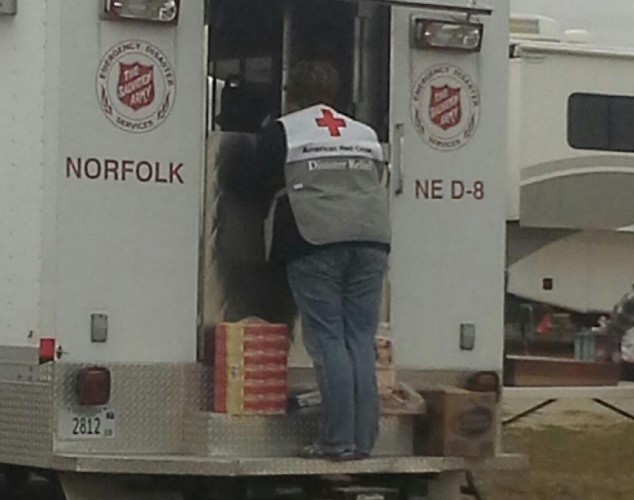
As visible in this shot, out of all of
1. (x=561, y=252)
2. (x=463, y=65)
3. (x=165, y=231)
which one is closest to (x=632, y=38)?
(x=561, y=252)

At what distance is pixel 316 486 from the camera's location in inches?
289

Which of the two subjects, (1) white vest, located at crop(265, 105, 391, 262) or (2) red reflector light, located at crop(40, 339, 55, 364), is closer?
(2) red reflector light, located at crop(40, 339, 55, 364)

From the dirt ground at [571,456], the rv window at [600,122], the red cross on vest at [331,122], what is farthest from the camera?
the rv window at [600,122]

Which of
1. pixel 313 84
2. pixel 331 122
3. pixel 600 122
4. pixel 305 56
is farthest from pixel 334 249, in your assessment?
pixel 600 122

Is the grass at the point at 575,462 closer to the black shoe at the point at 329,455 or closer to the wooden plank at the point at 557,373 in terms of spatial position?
the wooden plank at the point at 557,373

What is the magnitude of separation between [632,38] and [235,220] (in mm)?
9236

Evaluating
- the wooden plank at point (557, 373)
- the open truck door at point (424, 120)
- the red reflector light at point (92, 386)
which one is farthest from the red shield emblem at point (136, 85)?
the wooden plank at point (557, 373)

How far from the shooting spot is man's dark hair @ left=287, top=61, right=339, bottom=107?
726cm

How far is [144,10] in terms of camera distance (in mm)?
6941

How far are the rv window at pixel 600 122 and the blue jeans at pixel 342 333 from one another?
327 inches

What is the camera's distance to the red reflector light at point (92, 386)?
6797 millimetres

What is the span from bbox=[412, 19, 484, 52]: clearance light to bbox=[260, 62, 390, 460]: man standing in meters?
0.59

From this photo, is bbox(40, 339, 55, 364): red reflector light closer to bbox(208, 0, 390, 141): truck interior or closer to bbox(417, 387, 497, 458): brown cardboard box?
bbox(208, 0, 390, 141): truck interior

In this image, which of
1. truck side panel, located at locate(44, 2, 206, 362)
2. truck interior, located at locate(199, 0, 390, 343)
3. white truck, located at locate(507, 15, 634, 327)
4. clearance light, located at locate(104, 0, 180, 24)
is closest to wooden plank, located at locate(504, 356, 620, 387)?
white truck, located at locate(507, 15, 634, 327)
